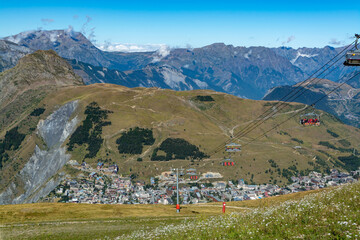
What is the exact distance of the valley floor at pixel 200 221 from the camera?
20.0 meters

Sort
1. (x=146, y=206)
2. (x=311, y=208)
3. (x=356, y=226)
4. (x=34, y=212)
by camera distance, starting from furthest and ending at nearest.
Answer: (x=146, y=206) → (x=34, y=212) → (x=311, y=208) → (x=356, y=226)

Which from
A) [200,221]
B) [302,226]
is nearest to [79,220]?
[200,221]

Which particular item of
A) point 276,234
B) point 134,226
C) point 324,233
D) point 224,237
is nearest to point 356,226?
point 324,233

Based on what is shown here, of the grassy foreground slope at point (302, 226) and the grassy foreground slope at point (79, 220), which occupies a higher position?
the grassy foreground slope at point (302, 226)

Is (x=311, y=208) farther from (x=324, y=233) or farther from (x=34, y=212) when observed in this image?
(x=34, y=212)

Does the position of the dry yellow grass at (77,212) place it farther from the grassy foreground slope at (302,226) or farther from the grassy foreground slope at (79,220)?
the grassy foreground slope at (302,226)

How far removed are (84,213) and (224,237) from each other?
4378 centimetres

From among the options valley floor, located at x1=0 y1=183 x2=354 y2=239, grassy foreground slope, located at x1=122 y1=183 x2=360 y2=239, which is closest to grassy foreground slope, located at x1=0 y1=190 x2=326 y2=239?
valley floor, located at x1=0 y1=183 x2=354 y2=239

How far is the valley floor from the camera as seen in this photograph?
19969 mm

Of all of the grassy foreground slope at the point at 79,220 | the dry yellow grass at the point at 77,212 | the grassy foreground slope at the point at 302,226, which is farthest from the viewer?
the dry yellow grass at the point at 77,212

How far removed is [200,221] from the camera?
99.6 ft

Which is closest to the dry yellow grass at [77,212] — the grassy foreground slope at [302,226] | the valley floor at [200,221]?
the valley floor at [200,221]

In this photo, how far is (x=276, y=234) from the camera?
20.1 m

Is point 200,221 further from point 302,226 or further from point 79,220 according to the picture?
point 79,220
